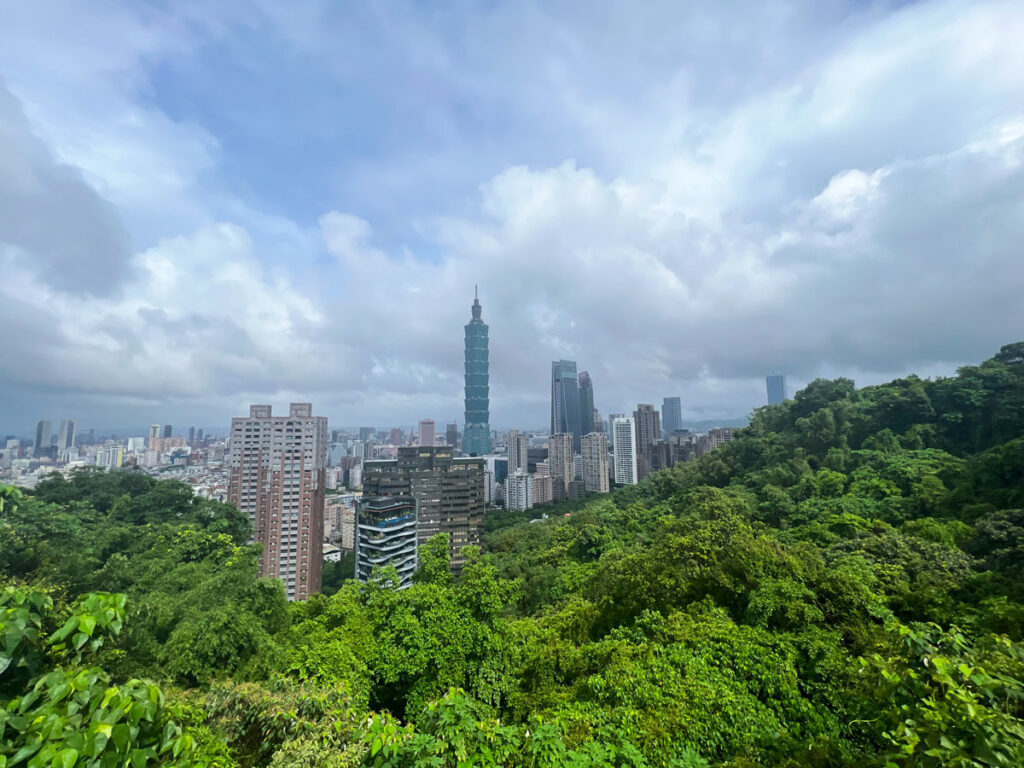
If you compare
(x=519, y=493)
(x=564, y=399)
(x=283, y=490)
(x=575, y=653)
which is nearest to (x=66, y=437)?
(x=283, y=490)

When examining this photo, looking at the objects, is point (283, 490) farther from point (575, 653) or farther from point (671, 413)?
point (671, 413)

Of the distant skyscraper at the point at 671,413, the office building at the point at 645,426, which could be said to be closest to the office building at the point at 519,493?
the office building at the point at 645,426

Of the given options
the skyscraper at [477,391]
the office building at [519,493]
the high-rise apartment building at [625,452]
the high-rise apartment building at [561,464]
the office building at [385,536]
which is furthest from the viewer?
the skyscraper at [477,391]

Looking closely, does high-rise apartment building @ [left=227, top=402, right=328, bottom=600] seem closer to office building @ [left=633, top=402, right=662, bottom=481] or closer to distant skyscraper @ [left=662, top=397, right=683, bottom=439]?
office building @ [left=633, top=402, right=662, bottom=481]

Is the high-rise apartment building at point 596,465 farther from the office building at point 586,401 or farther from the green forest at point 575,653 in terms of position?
the office building at point 586,401

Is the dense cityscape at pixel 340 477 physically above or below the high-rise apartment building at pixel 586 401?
below

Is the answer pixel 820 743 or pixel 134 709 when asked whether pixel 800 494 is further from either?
pixel 134 709

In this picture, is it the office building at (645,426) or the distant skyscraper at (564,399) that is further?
the distant skyscraper at (564,399)
